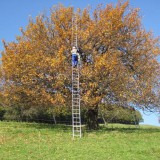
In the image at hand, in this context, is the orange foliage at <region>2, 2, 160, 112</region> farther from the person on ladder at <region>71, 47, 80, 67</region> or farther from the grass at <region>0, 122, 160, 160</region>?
the grass at <region>0, 122, 160, 160</region>

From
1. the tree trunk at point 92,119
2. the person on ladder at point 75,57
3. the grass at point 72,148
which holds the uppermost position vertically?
the person on ladder at point 75,57

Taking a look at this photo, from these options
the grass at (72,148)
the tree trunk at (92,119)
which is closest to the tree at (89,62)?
the tree trunk at (92,119)

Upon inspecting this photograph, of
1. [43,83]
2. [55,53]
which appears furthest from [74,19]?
[43,83]

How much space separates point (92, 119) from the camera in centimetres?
3064

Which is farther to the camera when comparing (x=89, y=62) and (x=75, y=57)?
(x=89, y=62)

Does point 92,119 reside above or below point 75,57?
below

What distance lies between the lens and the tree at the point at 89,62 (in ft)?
86.5

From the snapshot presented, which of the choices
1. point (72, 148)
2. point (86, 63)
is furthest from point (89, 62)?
point (72, 148)

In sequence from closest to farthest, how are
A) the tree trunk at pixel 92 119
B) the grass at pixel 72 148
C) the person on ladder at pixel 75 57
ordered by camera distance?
the grass at pixel 72 148 < the person on ladder at pixel 75 57 < the tree trunk at pixel 92 119

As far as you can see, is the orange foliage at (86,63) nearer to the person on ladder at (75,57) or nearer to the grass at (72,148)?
the person on ladder at (75,57)

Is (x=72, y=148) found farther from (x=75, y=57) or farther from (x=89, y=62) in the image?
(x=89, y=62)

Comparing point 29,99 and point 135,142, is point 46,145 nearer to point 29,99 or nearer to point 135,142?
point 135,142

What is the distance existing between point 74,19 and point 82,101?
7228mm

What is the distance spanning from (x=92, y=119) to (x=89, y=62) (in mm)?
5421
